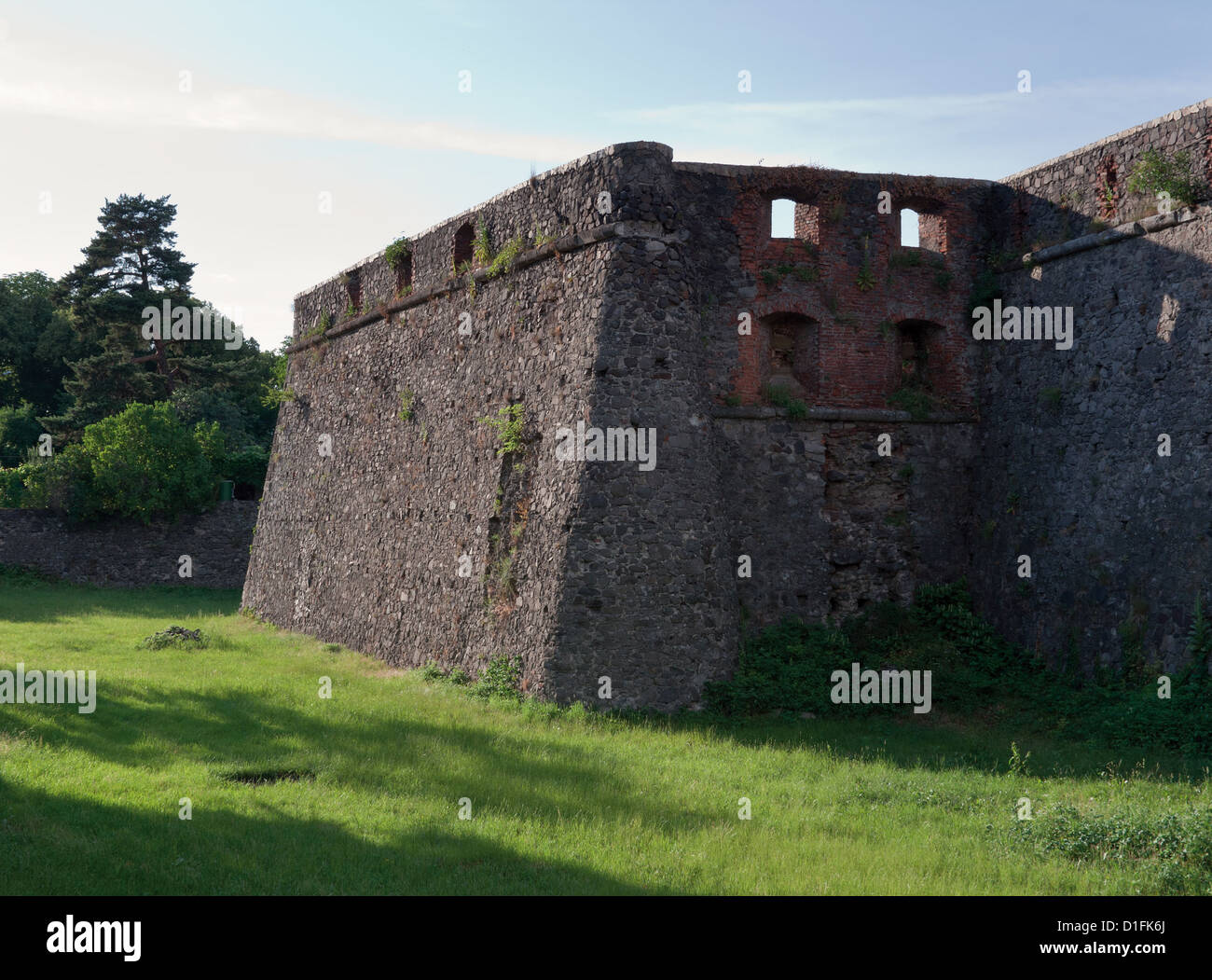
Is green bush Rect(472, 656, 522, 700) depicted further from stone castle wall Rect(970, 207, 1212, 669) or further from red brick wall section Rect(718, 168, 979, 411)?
stone castle wall Rect(970, 207, 1212, 669)

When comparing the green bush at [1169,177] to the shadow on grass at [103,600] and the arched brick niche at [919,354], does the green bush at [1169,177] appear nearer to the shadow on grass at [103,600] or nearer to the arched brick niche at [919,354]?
the arched brick niche at [919,354]

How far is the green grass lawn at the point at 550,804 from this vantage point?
24.2ft

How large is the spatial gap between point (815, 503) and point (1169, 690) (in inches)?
204

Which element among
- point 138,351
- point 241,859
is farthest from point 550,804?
point 138,351

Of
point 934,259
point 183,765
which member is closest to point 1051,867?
point 183,765

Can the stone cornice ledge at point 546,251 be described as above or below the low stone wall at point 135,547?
above

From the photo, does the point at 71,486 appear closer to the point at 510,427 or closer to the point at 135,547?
the point at 135,547

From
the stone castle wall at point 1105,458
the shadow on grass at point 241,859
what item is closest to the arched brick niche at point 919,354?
the stone castle wall at point 1105,458

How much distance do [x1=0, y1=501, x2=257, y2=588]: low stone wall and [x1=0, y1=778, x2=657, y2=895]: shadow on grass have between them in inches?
1001

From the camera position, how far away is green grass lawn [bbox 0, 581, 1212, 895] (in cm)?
739

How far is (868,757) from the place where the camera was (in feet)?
37.2

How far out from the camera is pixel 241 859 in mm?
7535

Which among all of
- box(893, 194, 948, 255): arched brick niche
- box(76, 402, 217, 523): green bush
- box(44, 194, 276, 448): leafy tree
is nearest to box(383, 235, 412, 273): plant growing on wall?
box(893, 194, 948, 255): arched brick niche

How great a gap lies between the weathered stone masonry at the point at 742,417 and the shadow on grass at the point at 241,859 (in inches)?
204
